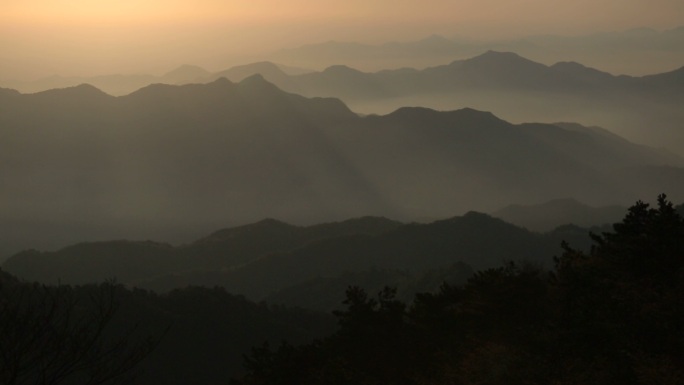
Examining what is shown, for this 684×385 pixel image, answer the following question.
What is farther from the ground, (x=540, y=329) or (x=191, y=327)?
(x=191, y=327)

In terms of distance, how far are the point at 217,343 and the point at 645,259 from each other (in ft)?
352

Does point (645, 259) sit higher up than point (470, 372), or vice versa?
point (645, 259)

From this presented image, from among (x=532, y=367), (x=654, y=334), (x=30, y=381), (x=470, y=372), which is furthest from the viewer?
(x=30, y=381)

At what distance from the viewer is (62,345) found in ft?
68.8

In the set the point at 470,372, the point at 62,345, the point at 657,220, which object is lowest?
the point at 470,372

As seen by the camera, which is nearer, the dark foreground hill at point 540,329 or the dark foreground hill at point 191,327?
the dark foreground hill at point 540,329

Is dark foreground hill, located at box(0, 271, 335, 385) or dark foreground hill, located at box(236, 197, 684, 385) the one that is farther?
dark foreground hill, located at box(0, 271, 335, 385)

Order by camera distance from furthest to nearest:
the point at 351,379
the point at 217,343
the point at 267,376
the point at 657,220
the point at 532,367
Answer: the point at 217,343
the point at 267,376
the point at 351,379
the point at 532,367
the point at 657,220

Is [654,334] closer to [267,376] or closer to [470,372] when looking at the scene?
[470,372]

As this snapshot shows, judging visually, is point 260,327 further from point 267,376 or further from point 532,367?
point 532,367

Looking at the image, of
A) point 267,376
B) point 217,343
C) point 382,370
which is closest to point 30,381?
point 217,343

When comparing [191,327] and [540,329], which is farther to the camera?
[191,327]

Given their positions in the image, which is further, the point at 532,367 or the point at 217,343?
the point at 217,343

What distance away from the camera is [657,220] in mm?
38031
